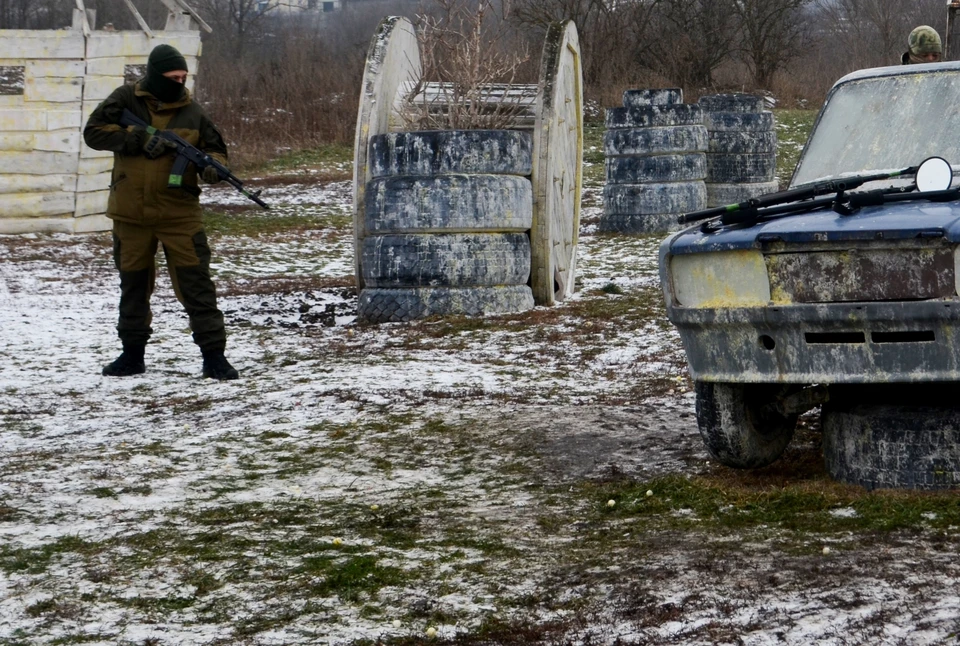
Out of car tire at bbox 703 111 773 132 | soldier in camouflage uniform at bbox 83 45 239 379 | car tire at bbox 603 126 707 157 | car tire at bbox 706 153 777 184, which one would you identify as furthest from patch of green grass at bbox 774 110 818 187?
soldier in camouflage uniform at bbox 83 45 239 379

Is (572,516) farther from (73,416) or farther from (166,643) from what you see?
(73,416)

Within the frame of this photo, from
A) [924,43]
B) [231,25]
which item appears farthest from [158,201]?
[231,25]

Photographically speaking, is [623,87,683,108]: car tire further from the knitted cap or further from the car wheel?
the car wheel

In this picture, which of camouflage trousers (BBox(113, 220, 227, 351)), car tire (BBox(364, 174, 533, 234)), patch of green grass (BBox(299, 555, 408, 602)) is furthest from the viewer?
car tire (BBox(364, 174, 533, 234))

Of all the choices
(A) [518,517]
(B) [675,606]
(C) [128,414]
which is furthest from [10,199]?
(B) [675,606]

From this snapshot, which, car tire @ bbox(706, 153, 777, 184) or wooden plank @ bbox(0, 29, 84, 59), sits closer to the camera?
wooden plank @ bbox(0, 29, 84, 59)

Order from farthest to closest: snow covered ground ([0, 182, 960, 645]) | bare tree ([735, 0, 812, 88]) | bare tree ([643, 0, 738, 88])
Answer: bare tree ([735, 0, 812, 88]) → bare tree ([643, 0, 738, 88]) → snow covered ground ([0, 182, 960, 645])

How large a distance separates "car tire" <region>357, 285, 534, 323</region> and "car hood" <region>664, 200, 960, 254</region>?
4.74 meters

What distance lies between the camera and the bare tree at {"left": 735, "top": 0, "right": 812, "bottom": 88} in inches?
1276

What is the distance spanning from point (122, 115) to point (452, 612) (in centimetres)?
481

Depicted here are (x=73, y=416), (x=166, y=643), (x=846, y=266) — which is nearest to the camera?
(x=166, y=643)

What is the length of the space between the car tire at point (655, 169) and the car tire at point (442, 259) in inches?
251

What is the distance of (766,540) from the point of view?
4.16m

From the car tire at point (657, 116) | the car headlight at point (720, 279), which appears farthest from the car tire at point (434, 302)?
the car tire at point (657, 116)
